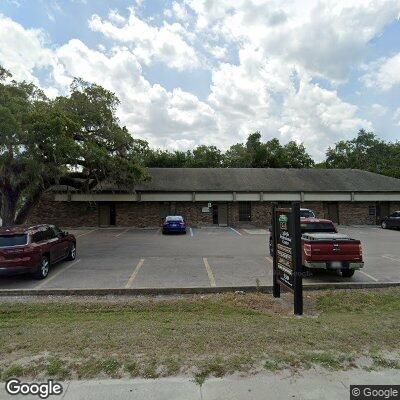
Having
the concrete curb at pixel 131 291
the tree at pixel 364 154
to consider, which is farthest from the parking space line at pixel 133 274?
the tree at pixel 364 154

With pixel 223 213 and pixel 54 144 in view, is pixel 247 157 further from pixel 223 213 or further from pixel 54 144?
pixel 54 144

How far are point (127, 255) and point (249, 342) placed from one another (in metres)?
9.80

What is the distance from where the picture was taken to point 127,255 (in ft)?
45.0

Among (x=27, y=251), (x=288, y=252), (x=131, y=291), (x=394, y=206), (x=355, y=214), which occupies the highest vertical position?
(x=394, y=206)

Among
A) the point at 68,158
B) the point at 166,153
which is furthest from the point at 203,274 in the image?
the point at 166,153

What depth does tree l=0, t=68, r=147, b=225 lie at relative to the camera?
13820 millimetres

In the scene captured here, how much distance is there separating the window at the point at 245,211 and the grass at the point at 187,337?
21.9 metres

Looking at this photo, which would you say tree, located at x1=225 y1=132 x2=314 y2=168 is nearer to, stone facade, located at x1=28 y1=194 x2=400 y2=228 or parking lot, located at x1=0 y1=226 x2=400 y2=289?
stone facade, located at x1=28 y1=194 x2=400 y2=228

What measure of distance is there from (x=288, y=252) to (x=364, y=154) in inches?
2229

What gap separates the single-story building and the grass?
2082 cm

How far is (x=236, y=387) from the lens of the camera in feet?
11.7

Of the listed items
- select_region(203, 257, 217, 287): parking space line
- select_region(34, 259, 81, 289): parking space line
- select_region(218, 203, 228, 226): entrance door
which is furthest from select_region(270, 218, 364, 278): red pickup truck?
select_region(218, 203, 228, 226): entrance door

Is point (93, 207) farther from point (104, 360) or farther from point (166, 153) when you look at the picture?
point (104, 360)
